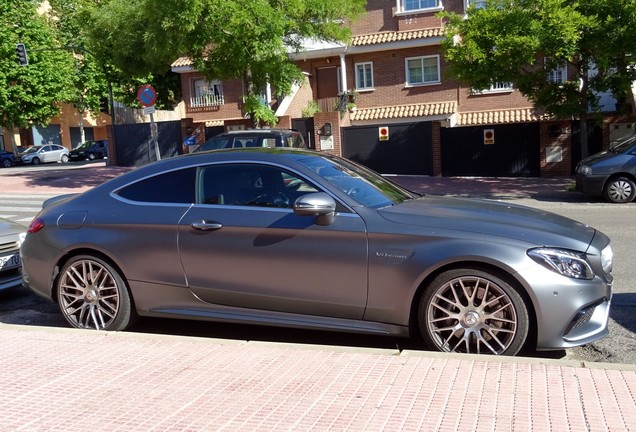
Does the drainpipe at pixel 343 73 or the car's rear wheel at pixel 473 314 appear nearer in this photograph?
the car's rear wheel at pixel 473 314

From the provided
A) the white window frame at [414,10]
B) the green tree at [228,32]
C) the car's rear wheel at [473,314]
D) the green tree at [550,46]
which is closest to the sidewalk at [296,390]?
the car's rear wheel at [473,314]

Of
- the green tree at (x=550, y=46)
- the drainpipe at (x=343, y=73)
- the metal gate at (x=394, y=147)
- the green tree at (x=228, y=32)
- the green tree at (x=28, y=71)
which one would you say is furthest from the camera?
the green tree at (x=28, y=71)

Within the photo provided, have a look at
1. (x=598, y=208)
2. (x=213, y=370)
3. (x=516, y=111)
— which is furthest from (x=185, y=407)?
(x=516, y=111)

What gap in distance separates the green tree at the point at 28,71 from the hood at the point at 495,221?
4255 cm

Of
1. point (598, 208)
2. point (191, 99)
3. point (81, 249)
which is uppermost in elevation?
point (191, 99)

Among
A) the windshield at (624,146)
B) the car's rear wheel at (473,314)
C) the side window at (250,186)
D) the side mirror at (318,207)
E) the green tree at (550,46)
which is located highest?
the green tree at (550,46)

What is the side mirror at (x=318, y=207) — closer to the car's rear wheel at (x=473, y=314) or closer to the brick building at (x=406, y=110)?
the car's rear wheel at (x=473, y=314)

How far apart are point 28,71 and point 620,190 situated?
134 feet

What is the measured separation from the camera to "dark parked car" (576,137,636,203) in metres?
14.4

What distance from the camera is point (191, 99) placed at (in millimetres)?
35312

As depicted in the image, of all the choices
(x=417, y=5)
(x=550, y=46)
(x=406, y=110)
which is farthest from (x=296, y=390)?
(x=417, y=5)

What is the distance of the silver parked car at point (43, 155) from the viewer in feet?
145

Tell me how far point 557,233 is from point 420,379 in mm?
1592

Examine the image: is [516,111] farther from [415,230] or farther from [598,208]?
[415,230]
